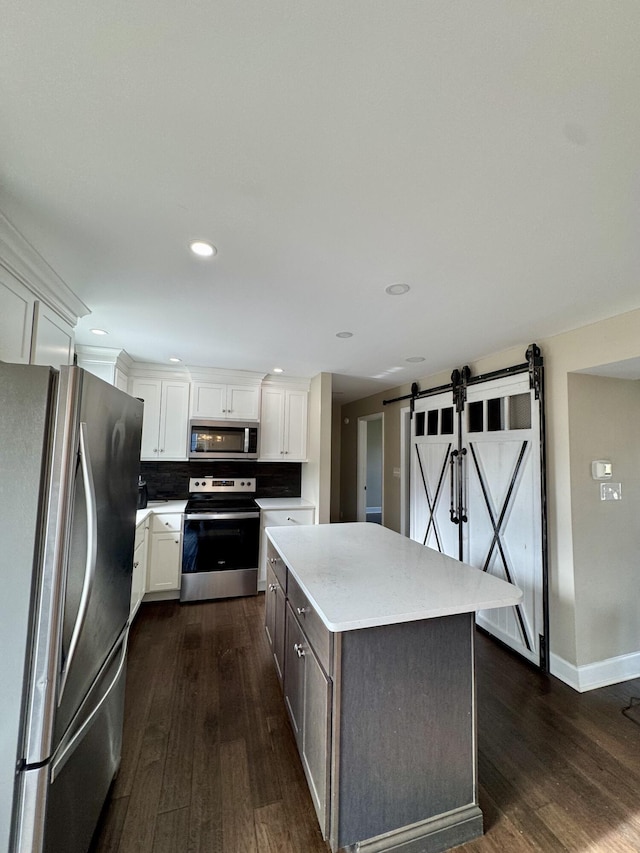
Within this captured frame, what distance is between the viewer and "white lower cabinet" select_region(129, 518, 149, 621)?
302 cm

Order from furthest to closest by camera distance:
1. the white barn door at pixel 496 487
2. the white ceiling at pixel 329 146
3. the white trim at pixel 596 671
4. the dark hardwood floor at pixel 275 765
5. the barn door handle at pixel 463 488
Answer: the barn door handle at pixel 463 488
the white barn door at pixel 496 487
the white trim at pixel 596 671
the dark hardwood floor at pixel 275 765
the white ceiling at pixel 329 146

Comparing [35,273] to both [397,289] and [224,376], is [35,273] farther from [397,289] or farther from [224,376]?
[224,376]

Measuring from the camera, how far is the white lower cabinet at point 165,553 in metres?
3.52

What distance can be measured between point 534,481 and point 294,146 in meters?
2.71

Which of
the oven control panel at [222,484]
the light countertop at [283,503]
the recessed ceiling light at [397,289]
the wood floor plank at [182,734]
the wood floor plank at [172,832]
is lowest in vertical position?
the wood floor plank at [182,734]

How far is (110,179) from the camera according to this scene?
3.96 ft

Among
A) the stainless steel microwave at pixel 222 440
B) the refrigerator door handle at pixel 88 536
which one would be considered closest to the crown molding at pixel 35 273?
the refrigerator door handle at pixel 88 536

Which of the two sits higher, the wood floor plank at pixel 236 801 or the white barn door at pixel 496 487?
the white barn door at pixel 496 487

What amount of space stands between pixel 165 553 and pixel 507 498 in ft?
10.7

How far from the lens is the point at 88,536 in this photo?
1.14 meters

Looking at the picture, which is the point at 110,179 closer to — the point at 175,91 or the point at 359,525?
the point at 175,91

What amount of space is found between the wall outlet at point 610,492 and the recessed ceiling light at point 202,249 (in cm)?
295

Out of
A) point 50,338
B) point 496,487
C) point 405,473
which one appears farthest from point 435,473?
point 50,338

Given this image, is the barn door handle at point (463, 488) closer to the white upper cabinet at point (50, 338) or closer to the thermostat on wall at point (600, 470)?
the thermostat on wall at point (600, 470)
